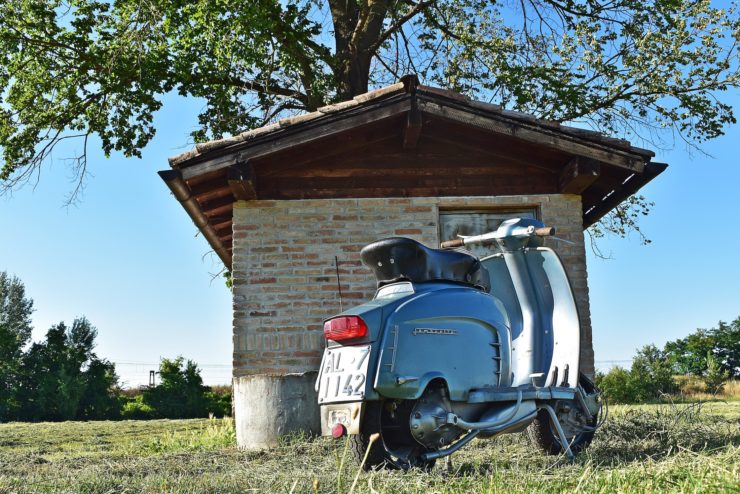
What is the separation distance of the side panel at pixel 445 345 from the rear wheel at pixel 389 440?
15 cm

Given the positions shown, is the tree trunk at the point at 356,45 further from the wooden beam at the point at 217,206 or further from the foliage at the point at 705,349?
the foliage at the point at 705,349

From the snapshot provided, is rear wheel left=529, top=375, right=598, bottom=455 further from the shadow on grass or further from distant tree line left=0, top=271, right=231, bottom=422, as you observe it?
distant tree line left=0, top=271, right=231, bottom=422

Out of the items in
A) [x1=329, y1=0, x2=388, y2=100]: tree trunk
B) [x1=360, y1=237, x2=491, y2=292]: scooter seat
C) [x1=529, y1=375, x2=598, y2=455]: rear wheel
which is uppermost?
[x1=329, y1=0, x2=388, y2=100]: tree trunk

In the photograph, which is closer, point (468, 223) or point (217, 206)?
point (468, 223)

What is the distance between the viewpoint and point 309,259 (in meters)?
8.70

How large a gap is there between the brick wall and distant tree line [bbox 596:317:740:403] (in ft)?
9.18

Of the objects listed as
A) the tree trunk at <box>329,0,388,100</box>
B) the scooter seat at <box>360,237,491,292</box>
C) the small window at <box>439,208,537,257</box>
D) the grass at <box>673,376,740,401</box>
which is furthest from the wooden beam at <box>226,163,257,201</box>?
the grass at <box>673,376,740,401</box>

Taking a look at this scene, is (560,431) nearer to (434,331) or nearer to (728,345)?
(434,331)

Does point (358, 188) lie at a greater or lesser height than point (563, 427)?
greater

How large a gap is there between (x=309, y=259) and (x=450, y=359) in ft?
13.0

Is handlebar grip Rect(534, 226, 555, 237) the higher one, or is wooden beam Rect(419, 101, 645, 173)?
wooden beam Rect(419, 101, 645, 173)

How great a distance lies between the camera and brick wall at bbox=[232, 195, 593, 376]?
847 cm

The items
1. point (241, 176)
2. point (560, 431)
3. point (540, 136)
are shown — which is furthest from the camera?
point (540, 136)

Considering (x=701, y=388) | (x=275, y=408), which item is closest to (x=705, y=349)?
(x=701, y=388)
